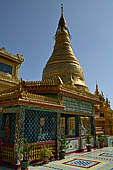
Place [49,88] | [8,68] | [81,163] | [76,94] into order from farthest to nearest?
[8,68], [76,94], [49,88], [81,163]

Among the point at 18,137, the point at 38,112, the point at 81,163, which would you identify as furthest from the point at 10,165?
the point at 81,163

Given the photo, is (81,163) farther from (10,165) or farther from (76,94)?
(76,94)

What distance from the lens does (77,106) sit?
48.3ft

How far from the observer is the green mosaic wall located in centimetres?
1336

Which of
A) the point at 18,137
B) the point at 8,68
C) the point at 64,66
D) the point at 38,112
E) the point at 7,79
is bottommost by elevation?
the point at 18,137

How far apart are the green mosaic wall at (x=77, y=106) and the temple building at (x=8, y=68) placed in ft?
35.7

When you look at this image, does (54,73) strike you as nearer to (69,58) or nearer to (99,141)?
(69,58)

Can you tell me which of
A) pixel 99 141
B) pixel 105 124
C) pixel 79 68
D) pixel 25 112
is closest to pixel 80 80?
pixel 79 68

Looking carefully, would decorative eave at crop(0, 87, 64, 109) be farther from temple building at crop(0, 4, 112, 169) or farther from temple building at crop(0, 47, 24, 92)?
temple building at crop(0, 47, 24, 92)

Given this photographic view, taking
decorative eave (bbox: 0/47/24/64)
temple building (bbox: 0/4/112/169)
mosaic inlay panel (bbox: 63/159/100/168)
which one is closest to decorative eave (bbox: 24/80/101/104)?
Answer: temple building (bbox: 0/4/112/169)

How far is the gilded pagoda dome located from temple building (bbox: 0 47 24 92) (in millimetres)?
6024

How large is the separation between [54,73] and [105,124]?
496 inches

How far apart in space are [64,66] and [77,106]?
16.0 m

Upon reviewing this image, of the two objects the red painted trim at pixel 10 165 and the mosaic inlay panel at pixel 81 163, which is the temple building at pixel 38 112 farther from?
the mosaic inlay panel at pixel 81 163
